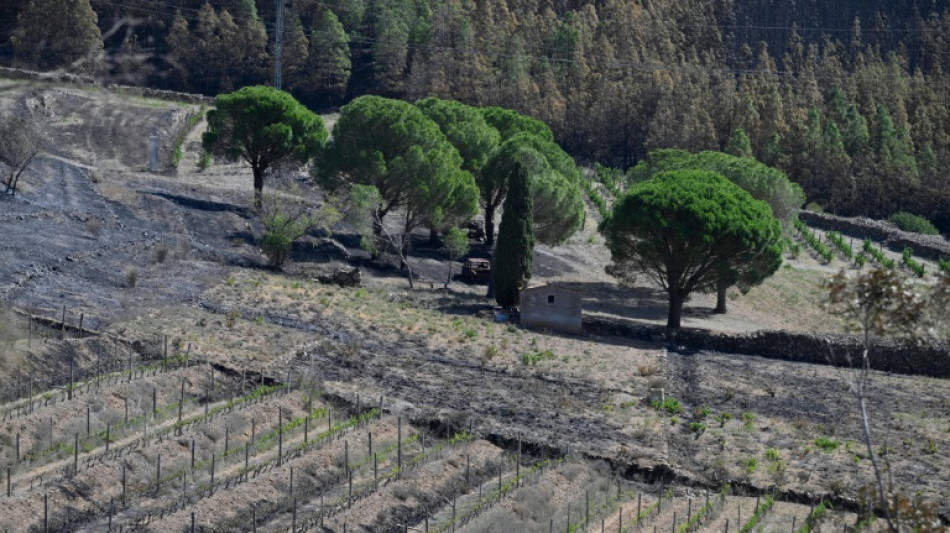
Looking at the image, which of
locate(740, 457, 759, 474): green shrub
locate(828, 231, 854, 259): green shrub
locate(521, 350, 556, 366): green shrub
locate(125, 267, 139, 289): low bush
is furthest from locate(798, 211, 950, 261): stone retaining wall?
locate(740, 457, 759, 474): green shrub

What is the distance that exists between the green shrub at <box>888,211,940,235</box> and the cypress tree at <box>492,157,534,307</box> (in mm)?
45157

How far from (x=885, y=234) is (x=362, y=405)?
5398 centimetres

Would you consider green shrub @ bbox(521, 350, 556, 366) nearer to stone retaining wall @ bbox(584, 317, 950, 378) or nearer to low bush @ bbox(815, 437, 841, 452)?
stone retaining wall @ bbox(584, 317, 950, 378)

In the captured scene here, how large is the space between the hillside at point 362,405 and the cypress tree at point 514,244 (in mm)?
1677

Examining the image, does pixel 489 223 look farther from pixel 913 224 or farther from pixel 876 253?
pixel 913 224

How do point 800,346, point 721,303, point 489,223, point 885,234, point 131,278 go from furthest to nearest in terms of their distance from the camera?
point 885,234 < point 489,223 < point 721,303 < point 800,346 < point 131,278

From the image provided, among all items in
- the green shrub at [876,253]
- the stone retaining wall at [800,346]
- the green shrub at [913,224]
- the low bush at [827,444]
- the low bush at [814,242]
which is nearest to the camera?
the low bush at [827,444]

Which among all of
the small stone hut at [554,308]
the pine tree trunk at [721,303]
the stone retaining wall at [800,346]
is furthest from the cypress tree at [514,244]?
the pine tree trunk at [721,303]

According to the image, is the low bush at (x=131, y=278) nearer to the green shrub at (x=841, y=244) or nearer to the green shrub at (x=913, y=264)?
the green shrub at (x=913, y=264)

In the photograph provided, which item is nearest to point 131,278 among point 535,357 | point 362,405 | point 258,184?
point 362,405

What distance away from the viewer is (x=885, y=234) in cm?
8319

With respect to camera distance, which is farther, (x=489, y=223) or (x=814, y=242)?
(x=814, y=242)

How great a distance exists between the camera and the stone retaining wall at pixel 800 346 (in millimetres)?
47438

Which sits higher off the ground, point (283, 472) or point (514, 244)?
point (514, 244)
